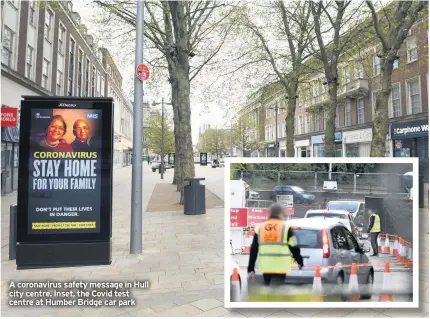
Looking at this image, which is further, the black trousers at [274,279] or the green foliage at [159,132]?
the green foliage at [159,132]

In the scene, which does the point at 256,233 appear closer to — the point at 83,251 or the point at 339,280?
the point at 339,280

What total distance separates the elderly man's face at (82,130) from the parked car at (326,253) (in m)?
3.44

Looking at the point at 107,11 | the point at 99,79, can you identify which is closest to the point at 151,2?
the point at 107,11

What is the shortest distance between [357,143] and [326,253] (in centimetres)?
3102

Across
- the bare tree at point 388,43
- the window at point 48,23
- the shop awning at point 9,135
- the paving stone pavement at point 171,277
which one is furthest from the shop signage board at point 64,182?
the window at point 48,23

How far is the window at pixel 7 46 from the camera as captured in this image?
51.0 feet

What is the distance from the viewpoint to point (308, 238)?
10.3 feet

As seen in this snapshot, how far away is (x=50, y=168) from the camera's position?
498 cm

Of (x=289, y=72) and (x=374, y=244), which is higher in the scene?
(x=289, y=72)

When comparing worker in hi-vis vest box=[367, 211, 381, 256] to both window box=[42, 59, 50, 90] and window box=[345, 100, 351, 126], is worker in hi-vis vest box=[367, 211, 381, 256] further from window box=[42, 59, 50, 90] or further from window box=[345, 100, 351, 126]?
window box=[345, 100, 351, 126]

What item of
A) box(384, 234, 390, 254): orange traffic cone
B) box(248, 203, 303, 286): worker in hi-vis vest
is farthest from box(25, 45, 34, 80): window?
box(384, 234, 390, 254): orange traffic cone

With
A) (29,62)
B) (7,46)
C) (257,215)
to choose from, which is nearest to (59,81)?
(29,62)

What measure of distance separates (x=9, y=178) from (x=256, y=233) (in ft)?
51.2

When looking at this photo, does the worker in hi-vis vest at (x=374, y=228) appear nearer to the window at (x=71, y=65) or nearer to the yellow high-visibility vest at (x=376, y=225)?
the yellow high-visibility vest at (x=376, y=225)
